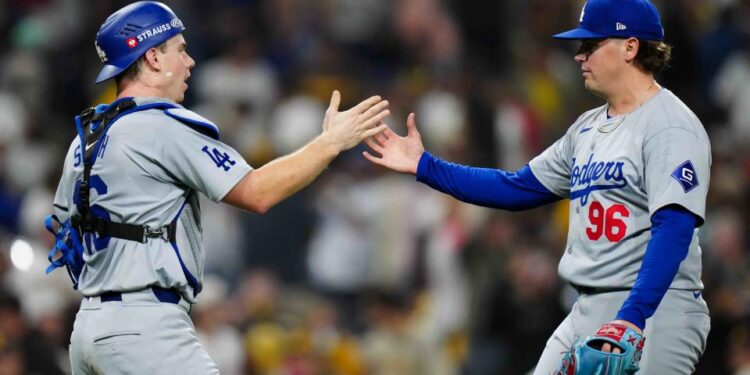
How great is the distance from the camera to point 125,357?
5.05 m

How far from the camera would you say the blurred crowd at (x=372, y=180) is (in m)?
9.85

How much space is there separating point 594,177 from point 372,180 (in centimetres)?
691

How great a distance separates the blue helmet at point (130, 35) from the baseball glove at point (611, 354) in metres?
2.17

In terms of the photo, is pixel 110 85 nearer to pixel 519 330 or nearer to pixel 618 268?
pixel 519 330

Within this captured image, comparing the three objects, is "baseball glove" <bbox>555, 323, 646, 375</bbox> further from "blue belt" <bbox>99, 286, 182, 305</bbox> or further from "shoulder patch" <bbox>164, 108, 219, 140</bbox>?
"shoulder patch" <bbox>164, 108, 219, 140</bbox>

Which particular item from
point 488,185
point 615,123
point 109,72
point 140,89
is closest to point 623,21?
point 615,123

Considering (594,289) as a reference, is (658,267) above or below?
above

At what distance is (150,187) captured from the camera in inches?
204

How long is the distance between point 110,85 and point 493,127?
3.93 metres

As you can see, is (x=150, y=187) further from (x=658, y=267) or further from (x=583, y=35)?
(x=658, y=267)

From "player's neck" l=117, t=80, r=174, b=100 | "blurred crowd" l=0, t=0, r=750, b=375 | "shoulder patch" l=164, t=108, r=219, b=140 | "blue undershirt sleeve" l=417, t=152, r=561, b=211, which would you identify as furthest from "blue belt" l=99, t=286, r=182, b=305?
"blurred crowd" l=0, t=0, r=750, b=375

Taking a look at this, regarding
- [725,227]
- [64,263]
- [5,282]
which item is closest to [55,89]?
[5,282]

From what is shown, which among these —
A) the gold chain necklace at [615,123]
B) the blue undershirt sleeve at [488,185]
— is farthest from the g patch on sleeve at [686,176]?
the blue undershirt sleeve at [488,185]

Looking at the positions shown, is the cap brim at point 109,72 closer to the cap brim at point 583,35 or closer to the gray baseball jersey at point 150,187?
the gray baseball jersey at point 150,187
